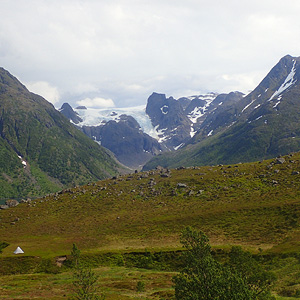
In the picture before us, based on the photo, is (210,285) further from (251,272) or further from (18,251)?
(18,251)

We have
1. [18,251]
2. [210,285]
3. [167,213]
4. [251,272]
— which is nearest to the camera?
[210,285]

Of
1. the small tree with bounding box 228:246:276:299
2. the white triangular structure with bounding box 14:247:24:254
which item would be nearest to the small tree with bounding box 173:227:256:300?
the small tree with bounding box 228:246:276:299

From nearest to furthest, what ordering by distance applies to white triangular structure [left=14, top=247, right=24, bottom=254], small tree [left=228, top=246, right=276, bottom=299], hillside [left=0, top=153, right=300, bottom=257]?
small tree [left=228, top=246, right=276, bottom=299]
white triangular structure [left=14, top=247, right=24, bottom=254]
hillside [left=0, top=153, right=300, bottom=257]

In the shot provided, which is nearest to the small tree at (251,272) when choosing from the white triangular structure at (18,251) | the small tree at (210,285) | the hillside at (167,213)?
the small tree at (210,285)

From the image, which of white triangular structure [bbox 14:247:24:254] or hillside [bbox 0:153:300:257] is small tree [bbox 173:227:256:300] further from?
white triangular structure [bbox 14:247:24:254]

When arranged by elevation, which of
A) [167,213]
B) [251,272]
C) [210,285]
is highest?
[210,285]

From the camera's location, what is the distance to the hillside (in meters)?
84.2

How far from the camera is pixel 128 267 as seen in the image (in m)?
73.1

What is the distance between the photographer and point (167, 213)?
11250 centimetres

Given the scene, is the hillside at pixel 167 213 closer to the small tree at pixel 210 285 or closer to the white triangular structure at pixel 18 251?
the white triangular structure at pixel 18 251

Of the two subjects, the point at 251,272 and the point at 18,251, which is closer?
the point at 251,272

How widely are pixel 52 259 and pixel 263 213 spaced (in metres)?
71.4

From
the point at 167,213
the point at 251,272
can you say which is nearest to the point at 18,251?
the point at 167,213

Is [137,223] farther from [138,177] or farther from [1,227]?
[138,177]
